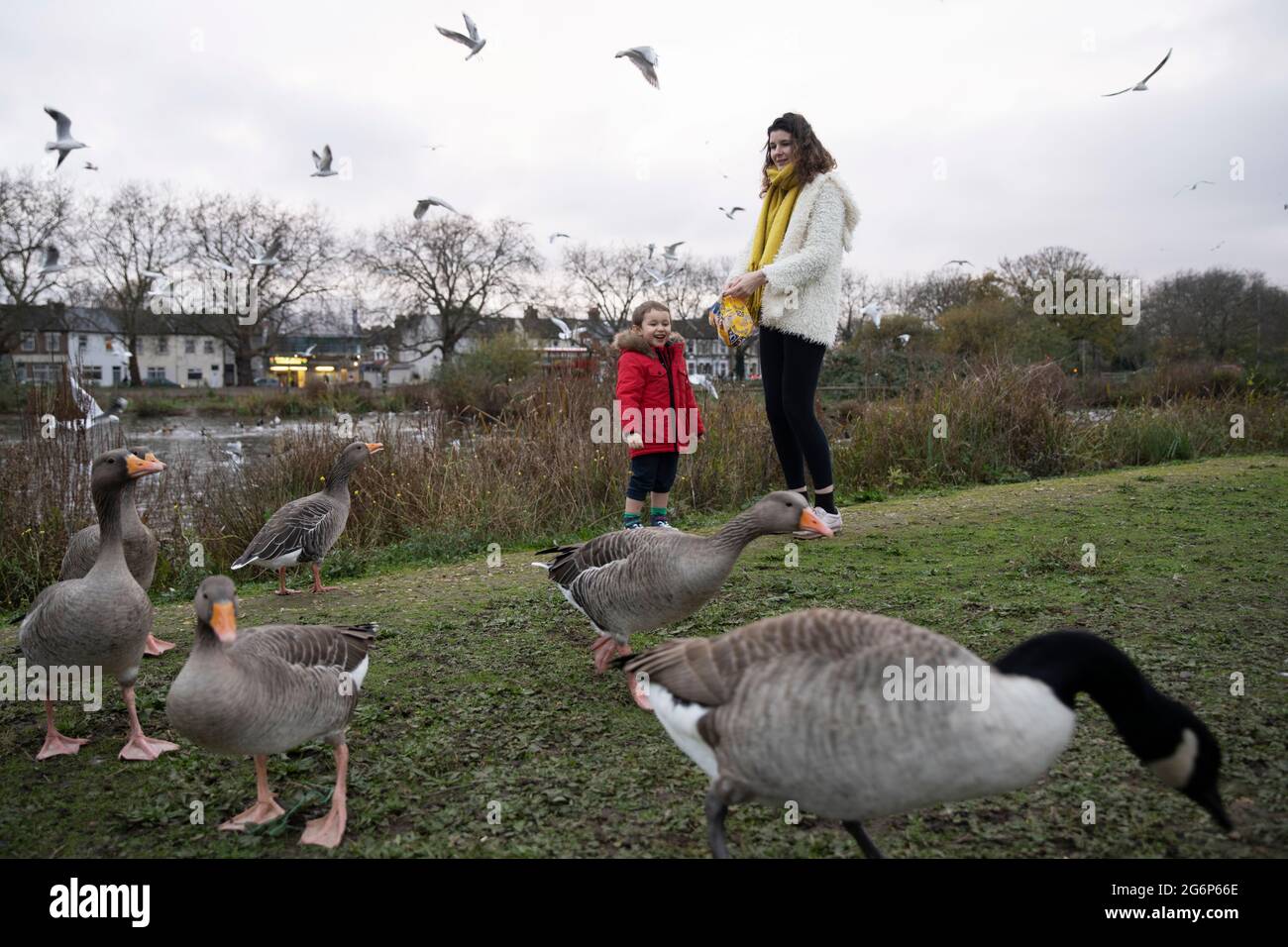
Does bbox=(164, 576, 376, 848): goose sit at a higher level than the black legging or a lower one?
lower

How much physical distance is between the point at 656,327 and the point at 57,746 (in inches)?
198

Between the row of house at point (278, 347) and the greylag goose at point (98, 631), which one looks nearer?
the greylag goose at point (98, 631)

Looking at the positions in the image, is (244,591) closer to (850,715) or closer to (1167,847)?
(850,715)

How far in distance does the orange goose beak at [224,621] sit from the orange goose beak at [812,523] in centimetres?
232

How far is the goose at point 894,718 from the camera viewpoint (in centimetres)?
214

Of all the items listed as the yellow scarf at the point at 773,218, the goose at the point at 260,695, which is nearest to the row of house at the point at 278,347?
the yellow scarf at the point at 773,218

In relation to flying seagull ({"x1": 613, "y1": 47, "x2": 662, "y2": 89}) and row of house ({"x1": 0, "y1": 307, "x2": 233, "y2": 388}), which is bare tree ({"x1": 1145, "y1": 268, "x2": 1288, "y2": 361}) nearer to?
flying seagull ({"x1": 613, "y1": 47, "x2": 662, "y2": 89})

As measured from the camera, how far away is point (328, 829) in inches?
113

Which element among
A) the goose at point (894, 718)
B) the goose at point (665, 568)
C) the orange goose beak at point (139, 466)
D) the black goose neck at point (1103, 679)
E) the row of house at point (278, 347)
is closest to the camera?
the goose at point (894, 718)

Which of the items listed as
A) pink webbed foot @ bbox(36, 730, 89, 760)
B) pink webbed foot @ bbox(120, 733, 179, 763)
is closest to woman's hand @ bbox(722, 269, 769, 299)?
pink webbed foot @ bbox(120, 733, 179, 763)

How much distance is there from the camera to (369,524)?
893 centimetres

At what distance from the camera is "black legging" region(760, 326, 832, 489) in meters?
6.12

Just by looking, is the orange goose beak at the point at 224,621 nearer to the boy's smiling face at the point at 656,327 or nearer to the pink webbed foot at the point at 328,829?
the pink webbed foot at the point at 328,829

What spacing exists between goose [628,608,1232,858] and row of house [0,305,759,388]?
8.24 meters
